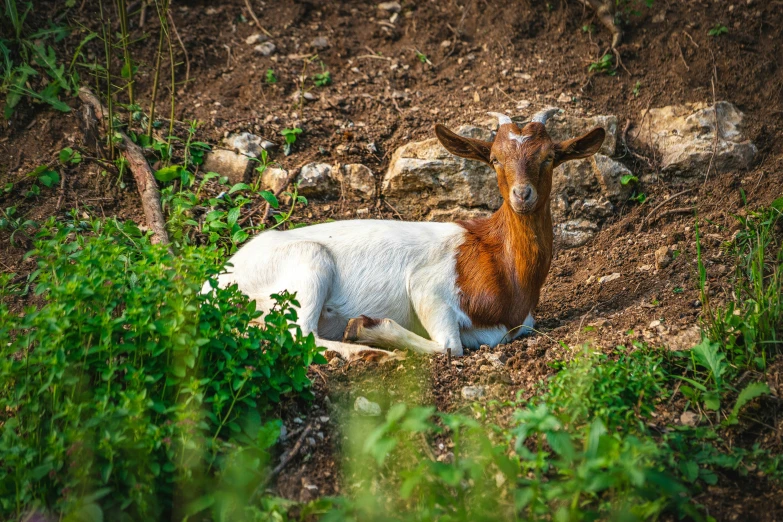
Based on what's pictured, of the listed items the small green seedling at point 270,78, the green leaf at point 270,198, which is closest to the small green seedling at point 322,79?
the small green seedling at point 270,78

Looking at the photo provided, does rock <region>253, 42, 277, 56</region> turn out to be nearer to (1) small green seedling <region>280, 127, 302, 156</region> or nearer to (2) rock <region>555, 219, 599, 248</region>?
(1) small green seedling <region>280, 127, 302, 156</region>

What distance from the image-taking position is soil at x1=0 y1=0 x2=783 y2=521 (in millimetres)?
5264

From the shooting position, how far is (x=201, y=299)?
3.45 meters

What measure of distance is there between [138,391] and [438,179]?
4078mm

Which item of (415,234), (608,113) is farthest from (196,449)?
(608,113)

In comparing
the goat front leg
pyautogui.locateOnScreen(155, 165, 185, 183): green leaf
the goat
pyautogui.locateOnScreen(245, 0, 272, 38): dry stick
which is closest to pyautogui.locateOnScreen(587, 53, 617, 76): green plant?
the goat

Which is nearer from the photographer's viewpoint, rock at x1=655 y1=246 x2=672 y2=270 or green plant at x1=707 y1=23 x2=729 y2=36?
rock at x1=655 y1=246 x2=672 y2=270

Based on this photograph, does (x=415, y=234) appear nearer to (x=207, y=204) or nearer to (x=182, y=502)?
(x=207, y=204)

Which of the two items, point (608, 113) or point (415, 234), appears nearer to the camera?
point (415, 234)

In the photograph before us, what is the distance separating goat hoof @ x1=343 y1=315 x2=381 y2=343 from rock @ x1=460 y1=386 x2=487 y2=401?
117cm

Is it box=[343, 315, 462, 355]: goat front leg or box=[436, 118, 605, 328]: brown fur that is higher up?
box=[436, 118, 605, 328]: brown fur

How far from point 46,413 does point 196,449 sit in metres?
0.75

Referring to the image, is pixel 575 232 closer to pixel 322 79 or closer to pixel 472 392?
pixel 472 392

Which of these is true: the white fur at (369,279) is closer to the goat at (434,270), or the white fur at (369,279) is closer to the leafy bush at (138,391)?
the goat at (434,270)
